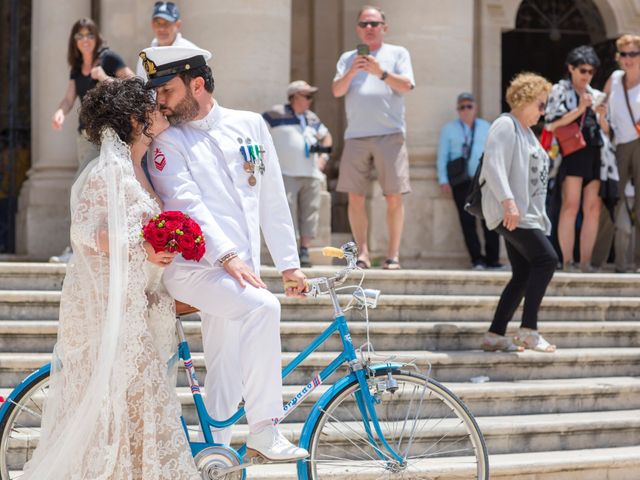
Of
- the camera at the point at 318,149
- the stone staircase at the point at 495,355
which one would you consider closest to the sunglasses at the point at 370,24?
the camera at the point at 318,149

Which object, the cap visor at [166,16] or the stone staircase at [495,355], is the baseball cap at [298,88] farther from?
the stone staircase at [495,355]

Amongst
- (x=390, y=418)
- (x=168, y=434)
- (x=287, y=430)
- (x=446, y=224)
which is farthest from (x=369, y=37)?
(x=168, y=434)

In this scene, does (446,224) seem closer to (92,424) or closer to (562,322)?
(562,322)

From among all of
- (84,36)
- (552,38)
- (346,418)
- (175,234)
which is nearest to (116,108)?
(175,234)

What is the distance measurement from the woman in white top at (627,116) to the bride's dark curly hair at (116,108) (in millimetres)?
6508

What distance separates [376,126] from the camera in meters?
9.48

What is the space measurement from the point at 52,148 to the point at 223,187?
680cm

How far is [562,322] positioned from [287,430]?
2938 mm

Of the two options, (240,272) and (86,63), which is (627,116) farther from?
(240,272)

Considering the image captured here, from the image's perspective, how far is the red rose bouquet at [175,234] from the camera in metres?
4.68

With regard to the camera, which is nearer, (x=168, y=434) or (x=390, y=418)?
(x=168, y=434)

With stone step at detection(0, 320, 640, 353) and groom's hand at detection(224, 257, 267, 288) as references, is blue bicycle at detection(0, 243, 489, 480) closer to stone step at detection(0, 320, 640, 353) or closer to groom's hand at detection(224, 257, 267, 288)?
groom's hand at detection(224, 257, 267, 288)

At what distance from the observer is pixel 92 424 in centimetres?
467

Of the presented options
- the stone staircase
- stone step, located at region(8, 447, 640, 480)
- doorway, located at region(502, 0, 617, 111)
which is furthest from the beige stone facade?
stone step, located at region(8, 447, 640, 480)
